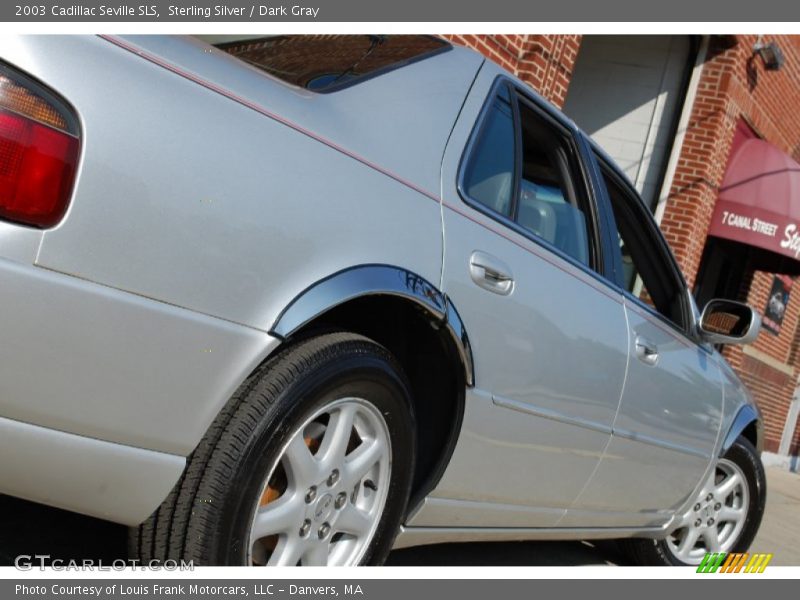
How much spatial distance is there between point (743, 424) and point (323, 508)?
2.93 m

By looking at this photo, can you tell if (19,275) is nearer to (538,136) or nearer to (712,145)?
(538,136)

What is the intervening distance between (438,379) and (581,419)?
0.71 m

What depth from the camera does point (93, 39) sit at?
1.84m

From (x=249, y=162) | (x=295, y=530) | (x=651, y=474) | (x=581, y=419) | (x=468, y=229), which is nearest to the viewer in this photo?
(x=249, y=162)

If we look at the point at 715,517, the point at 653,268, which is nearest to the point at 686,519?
the point at 715,517

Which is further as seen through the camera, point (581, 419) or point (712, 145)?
point (712, 145)

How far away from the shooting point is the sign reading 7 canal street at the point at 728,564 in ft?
14.9

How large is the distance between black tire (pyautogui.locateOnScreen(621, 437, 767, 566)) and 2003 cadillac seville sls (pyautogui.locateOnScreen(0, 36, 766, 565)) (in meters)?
0.95

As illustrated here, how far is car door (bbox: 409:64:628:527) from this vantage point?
267cm

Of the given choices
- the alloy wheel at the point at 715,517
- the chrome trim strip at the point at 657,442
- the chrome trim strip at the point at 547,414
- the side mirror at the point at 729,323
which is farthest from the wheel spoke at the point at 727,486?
the chrome trim strip at the point at 547,414

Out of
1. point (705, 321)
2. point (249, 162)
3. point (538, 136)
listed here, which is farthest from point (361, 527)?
point (705, 321)

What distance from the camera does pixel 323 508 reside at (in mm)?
2336

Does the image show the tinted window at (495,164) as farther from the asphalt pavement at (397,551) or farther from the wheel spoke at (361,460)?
the asphalt pavement at (397,551)

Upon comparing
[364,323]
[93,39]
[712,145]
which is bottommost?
[364,323]
